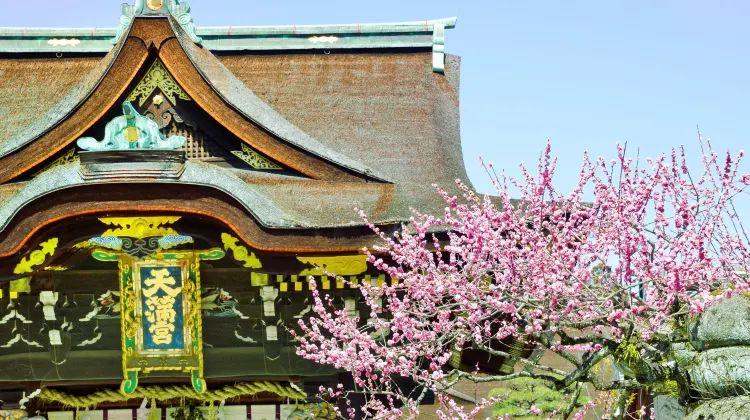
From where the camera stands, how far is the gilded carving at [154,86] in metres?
9.38

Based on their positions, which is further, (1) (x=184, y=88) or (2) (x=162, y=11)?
(2) (x=162, y=11)

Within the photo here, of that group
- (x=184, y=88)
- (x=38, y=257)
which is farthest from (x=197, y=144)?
(x=38, y=257)

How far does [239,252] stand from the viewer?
342 inches

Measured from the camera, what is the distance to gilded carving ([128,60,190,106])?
9383 millimetres

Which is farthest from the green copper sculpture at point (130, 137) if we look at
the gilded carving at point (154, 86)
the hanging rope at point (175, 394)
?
the hanging rope at point (175, 394)

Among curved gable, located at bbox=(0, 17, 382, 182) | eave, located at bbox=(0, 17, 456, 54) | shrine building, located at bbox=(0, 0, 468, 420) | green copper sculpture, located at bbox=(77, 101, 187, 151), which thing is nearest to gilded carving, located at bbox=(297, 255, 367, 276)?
shrine building, located at bbox=(0, 0, 468, 420)

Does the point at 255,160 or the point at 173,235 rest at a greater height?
the point at 255,160

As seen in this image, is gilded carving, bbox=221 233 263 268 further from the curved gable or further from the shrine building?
the curved gable

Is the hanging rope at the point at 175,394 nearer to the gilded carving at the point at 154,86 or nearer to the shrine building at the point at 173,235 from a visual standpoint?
the shrine building at the point at 173,235

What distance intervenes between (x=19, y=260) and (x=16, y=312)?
0.91 m

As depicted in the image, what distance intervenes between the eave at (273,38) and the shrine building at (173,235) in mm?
2531

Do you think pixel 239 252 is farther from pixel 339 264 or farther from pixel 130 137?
pixel 130 137

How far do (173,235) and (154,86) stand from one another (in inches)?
59.0

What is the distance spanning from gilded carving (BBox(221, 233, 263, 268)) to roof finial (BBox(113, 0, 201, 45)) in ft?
7.13
